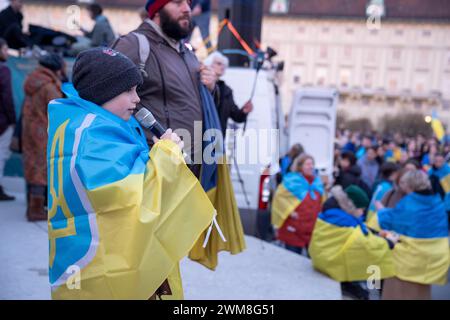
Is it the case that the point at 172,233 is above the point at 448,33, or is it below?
below

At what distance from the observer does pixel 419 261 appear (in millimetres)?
5055

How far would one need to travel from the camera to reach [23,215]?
5.32 meters

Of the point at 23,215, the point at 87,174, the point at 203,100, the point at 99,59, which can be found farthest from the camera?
the point at 23,215

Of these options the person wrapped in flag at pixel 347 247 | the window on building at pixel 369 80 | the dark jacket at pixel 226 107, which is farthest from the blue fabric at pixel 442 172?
the window on building at pixel 369 80

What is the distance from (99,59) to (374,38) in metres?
60.3

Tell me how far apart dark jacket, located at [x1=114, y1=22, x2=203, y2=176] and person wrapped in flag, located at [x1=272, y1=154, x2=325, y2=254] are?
3662 millimetres

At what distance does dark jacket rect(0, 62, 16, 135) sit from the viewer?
17.5 ft

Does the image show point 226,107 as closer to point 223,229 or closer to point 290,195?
point 223,229

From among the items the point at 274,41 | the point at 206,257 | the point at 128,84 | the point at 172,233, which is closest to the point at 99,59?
the point at 128,84

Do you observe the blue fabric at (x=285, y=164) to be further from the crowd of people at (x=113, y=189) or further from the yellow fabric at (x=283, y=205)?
the crowd of people at (x=113, y=189)

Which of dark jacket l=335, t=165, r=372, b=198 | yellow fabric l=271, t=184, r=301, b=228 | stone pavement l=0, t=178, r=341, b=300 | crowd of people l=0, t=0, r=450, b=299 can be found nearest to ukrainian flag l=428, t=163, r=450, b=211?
dark jacket l=335, t=165, r=372, b=198

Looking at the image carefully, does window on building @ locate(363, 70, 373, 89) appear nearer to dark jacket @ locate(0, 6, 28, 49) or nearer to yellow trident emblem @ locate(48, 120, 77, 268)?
dark jacket @ locate(0, 6, 28, 49)

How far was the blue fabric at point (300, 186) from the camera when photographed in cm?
636

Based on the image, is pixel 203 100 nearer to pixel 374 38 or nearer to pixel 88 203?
pixel 88 203
